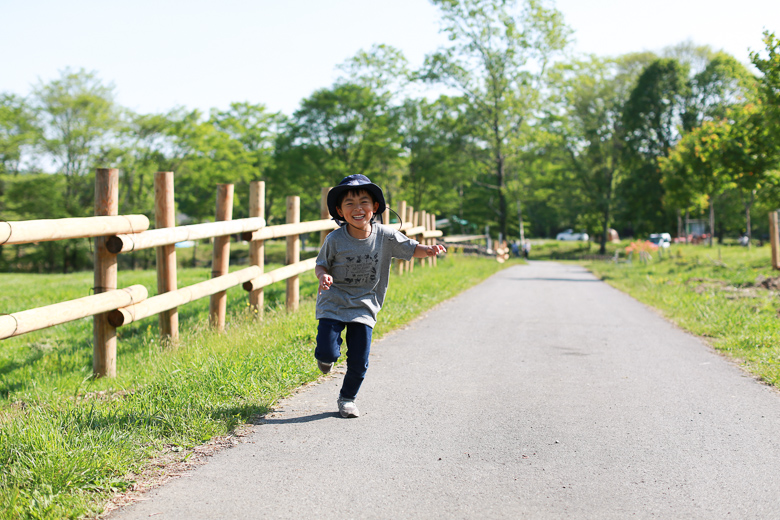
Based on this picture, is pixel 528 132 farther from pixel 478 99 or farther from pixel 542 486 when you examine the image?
pixel 542 486

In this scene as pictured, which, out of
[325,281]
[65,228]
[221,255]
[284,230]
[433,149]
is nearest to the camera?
[325,281]

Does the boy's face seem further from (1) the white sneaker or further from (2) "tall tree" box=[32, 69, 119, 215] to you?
(2) "tall tree" box=[32, 69, 119, 215]

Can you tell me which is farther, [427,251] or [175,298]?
[175,298]

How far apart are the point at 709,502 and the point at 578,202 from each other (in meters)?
55.3

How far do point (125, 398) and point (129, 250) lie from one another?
56.5 inches

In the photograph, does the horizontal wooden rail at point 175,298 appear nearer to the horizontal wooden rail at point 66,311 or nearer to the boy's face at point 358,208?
the horizontal wooden rail at point 66,311

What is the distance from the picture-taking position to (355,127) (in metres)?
41.8

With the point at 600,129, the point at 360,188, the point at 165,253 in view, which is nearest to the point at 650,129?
the point at 600,129

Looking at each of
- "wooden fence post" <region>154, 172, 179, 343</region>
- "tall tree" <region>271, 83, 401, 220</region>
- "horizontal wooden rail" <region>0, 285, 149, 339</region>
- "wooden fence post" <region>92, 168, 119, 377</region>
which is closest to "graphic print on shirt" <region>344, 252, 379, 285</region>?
"horizontal wooden rail" <region>0, 285, 149, 339</region>

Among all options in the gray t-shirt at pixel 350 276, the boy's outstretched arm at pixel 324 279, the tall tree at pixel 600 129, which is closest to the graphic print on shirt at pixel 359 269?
the gray t-shirt at pixel 350 276

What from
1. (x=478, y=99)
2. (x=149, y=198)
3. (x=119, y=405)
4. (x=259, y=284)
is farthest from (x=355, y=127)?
(x=119, y=405)

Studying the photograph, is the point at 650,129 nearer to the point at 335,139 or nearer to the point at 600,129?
the point at 600,129

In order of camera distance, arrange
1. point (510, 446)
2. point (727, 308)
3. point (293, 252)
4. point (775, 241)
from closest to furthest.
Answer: point (510, 446) → point (293, 252) → point (727, 308) → point (775, 241)

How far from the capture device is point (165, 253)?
6.68 meters
